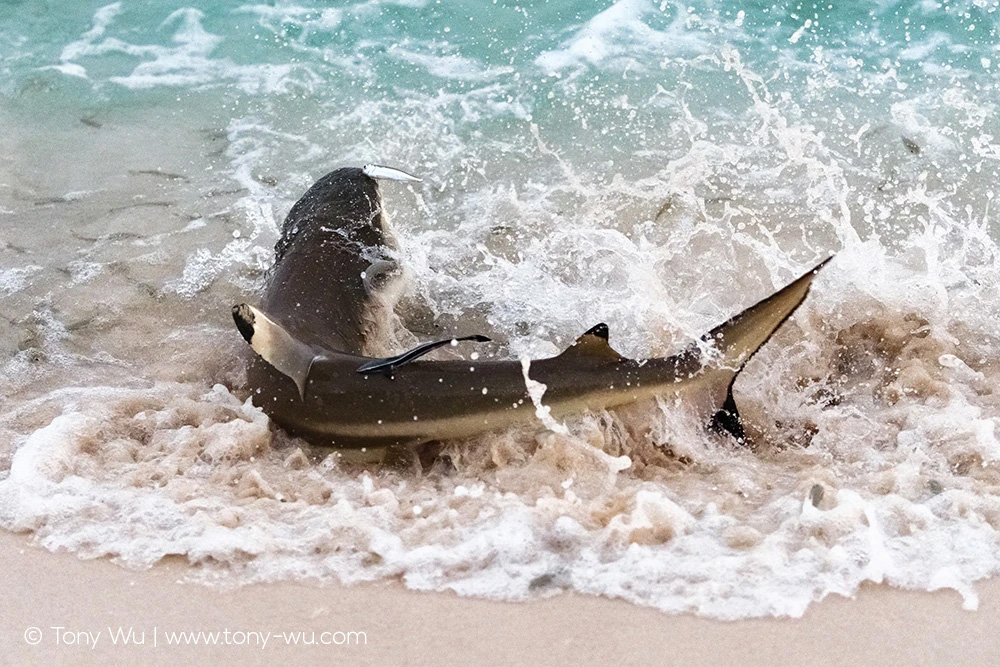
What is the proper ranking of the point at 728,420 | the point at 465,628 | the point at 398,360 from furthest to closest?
the point at 728,420
the point at 398,360
the point at 465,628

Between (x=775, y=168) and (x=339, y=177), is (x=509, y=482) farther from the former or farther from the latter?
(x=775, y=168)

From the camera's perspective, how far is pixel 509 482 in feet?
11.1

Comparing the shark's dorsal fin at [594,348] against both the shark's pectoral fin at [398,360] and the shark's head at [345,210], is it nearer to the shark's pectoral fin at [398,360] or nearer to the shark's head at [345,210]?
the shark's pectoral fin at [398,360]

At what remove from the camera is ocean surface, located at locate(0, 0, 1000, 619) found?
302cm

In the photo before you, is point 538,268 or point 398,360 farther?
point 538,268

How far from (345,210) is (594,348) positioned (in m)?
2.29

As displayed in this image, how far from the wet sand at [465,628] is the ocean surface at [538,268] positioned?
2.7 inches

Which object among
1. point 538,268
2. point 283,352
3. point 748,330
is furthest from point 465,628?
point 538,268

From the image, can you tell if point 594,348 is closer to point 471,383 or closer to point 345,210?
point 471,383

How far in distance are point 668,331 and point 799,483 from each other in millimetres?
1214

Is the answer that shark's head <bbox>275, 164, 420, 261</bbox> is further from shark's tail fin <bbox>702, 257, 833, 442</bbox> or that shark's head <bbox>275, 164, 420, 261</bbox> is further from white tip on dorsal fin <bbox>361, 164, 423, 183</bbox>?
shark's tail fin <bbox>702, 257, 833, 442</bbox>

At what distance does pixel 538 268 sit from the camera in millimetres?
5250

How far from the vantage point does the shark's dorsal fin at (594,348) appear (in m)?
3.43

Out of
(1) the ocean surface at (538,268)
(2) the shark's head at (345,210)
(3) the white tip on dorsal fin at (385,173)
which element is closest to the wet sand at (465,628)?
(1) the ocean surface at (538,268)
